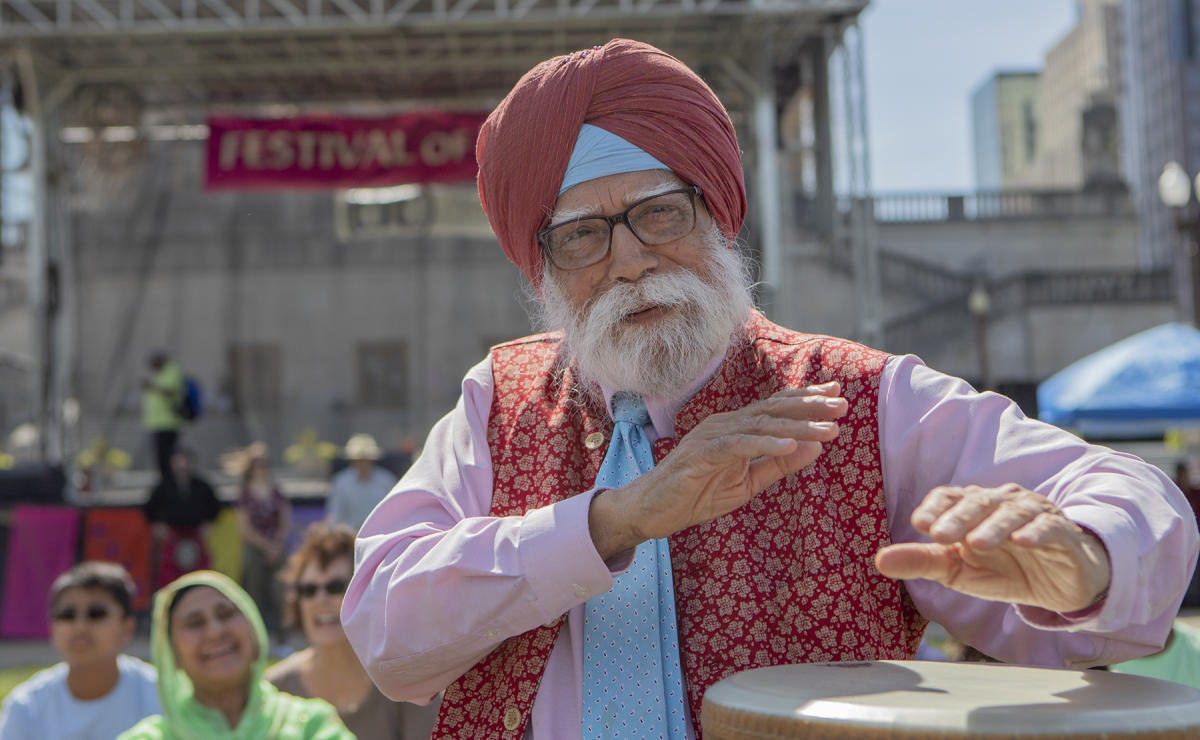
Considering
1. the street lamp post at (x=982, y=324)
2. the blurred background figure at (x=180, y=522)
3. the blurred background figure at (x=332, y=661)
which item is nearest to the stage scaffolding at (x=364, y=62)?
the blurred background figure at (x=180, y=522)

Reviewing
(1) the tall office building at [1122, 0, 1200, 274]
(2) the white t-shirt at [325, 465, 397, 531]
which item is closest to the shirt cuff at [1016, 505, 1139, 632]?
(2) the white t-shirt at [325, 465, 397, 531]

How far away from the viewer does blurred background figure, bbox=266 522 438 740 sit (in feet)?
13.3

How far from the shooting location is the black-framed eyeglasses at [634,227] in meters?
1.75

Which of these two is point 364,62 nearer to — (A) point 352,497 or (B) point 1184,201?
(A) point 352,497

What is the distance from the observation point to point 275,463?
1373 cm

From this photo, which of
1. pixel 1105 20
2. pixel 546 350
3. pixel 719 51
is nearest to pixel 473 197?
pixel 719 51

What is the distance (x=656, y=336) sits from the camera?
1.75m

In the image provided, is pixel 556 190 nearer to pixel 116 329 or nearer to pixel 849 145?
pixel 849 145

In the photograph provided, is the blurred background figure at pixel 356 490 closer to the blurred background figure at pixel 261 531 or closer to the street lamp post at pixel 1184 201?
the blurred background figure at pixel 261 531

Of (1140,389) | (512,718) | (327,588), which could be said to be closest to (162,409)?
(327,588)

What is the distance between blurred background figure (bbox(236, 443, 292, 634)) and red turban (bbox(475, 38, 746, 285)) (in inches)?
310

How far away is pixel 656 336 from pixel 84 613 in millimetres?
3757

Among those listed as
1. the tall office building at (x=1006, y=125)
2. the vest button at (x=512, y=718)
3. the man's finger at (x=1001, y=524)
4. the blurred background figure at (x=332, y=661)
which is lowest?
the blurred background figure at (x=332, y=661)

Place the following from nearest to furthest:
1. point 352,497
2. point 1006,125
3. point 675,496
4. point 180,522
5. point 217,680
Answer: point 675,496 < point 217,680 < point 352,497 < point 180,522 < point 1006,125
